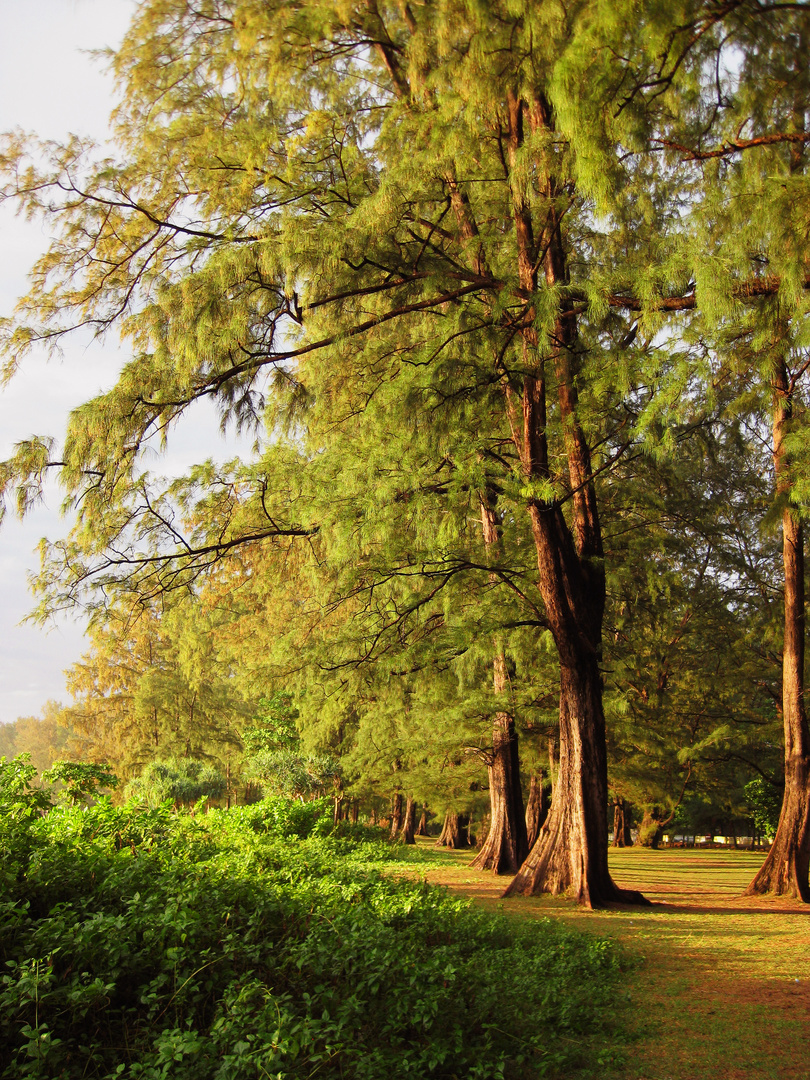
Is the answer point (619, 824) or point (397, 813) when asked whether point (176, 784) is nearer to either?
point (397, 813)

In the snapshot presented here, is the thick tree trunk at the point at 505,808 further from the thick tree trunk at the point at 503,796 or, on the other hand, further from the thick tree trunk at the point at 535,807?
the thick tree trunk at the point at 535,807

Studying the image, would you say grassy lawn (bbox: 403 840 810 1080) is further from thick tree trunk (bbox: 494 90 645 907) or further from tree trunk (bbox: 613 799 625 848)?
tree trunk (bbox: 613 799 625 848)

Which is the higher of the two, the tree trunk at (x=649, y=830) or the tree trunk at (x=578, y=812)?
the tree trunk at (x=578, y=812)

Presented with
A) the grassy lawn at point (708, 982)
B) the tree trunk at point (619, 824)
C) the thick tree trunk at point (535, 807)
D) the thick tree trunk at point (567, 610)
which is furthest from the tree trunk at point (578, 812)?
the tree trunk at point (619, 824)

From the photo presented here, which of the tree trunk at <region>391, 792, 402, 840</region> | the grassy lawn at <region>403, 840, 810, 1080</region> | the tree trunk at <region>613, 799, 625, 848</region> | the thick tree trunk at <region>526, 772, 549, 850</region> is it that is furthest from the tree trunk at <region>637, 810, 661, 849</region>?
the grassy lawn at <region>403, 840, 810, 1080</region>

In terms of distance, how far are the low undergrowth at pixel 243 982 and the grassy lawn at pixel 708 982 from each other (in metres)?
0.30

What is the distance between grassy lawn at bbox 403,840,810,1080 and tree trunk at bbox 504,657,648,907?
27cm

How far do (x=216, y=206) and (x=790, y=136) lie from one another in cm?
443

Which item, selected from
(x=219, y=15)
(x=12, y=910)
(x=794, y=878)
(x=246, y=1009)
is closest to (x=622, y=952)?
(x=246, y=1009)

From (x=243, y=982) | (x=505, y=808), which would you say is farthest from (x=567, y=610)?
(x=243, y=982)

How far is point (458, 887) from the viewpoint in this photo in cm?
1017

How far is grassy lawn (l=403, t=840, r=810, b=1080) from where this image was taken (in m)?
3.54

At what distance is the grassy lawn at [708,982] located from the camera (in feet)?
11.6

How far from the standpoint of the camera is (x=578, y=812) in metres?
8.65
